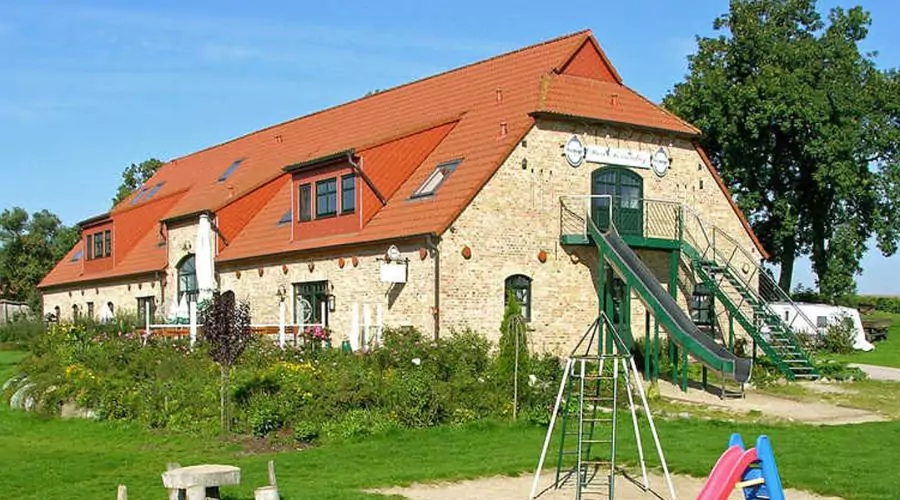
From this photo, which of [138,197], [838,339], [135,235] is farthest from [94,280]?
[838,339]

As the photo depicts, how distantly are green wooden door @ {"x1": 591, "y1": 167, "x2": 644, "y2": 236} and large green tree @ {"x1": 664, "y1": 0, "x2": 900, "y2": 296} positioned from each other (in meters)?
16.6

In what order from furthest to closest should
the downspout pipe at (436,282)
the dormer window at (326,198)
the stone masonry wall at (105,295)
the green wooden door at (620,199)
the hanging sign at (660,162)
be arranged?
the stone masonry wall at (105,295) < the dormer window at (326,198) < the hanging sign at (660,162) < the green wooden door at (620,199) < the downspout pipe at (436,282)

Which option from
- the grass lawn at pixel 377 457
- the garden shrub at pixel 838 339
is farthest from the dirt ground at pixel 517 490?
the garden shrub at pixel 838 339

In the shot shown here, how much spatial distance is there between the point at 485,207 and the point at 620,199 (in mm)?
4198

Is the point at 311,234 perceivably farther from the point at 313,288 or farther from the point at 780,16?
the point at 780,16

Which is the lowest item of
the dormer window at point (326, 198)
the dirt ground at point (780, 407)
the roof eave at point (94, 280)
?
the dirt ground at point (780, 407)

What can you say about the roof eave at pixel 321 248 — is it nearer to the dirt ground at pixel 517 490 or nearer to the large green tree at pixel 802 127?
the dirt ground at pixel 517 490

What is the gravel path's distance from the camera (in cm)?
2872

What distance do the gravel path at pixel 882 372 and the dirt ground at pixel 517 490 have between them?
49.8ft

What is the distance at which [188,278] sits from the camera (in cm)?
3606

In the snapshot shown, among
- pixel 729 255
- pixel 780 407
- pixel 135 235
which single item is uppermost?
pixel 135 235

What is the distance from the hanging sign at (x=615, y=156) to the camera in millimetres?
27531

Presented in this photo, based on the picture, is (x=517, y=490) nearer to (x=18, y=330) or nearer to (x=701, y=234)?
(x=701, y=234)

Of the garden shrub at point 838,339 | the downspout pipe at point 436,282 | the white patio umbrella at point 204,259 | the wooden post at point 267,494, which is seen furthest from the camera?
the garden shrub at point 838,339
